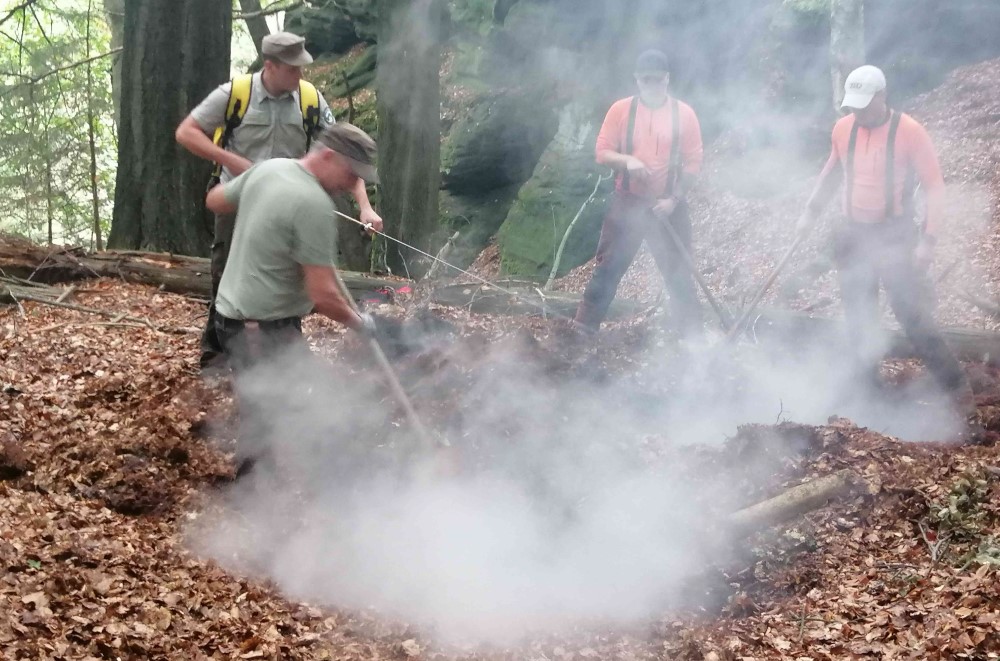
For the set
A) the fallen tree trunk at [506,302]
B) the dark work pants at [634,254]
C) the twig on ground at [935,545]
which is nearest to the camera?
the twig on ground at [935,545]

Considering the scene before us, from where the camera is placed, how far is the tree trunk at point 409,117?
9.18m

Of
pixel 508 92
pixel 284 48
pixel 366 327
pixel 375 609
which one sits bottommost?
pixel 375 609

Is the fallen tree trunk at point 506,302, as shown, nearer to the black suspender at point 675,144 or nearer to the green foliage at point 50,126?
the black suspender at point 675,144

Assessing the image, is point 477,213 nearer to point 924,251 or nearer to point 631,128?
point 631,128

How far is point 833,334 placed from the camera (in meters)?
6.71

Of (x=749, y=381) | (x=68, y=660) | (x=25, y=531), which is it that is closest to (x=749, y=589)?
(x=749, y=381)

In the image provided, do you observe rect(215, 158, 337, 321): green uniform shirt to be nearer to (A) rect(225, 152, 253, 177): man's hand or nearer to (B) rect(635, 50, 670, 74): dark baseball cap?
(A) rect(225, 152, 253, 177): man's hand

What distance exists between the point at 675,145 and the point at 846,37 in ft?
18.4

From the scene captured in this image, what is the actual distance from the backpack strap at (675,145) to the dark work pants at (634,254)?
0.25m

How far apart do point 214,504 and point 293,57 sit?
257 cm

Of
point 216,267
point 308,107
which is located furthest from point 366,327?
point 308,107

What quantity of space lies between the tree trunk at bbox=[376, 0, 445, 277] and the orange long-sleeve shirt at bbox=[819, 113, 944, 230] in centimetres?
486

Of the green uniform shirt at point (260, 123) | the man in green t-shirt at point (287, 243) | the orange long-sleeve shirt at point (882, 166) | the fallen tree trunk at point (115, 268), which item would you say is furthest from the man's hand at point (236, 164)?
the orange long-sleeve shirt at point (882, 166)

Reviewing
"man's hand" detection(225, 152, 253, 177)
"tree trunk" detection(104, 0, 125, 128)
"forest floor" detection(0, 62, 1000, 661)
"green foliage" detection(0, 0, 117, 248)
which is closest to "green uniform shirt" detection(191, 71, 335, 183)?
"man's hand" detection(225, 152, 253, 177)
